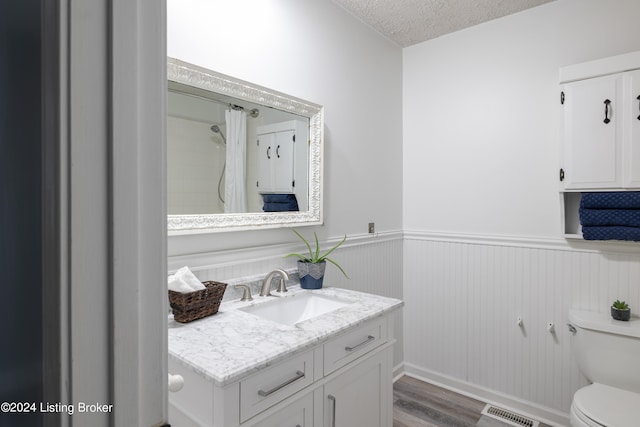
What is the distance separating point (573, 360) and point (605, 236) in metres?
0.74

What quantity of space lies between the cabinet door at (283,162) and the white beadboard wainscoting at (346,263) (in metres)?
0.30

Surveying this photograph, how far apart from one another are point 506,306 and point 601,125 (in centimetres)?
115

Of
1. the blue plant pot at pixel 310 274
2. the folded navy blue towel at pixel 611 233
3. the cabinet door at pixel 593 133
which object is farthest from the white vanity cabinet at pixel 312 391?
the cabinet door at pixel 593 133

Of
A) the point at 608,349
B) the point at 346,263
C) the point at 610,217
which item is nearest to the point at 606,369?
the point at 608,349

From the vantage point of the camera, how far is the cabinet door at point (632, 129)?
1739 millimetres

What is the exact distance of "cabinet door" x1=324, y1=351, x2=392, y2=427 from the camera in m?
1.26

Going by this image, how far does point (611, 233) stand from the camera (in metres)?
1.80

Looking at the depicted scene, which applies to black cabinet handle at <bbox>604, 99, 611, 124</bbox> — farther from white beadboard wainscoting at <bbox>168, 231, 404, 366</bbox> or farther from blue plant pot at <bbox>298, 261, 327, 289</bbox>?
blue plant pot at <bbox>298, 261, 327, 289</bbox>

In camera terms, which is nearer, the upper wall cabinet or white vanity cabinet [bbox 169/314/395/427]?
white vanity cabinet [bbox 169/314/395/427]

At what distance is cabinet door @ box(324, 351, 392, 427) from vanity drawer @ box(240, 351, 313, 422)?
0.15 meters

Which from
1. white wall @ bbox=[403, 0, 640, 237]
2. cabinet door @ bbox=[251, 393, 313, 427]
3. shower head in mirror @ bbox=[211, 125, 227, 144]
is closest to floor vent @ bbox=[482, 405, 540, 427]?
white wall @ bbox=[403, 0, 640, 237]

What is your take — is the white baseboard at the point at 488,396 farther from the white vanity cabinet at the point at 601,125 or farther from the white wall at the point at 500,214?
the white vanity cabinet at the point at 601,125

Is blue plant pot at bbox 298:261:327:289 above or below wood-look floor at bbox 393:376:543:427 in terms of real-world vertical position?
above

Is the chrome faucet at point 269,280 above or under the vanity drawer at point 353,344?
above
